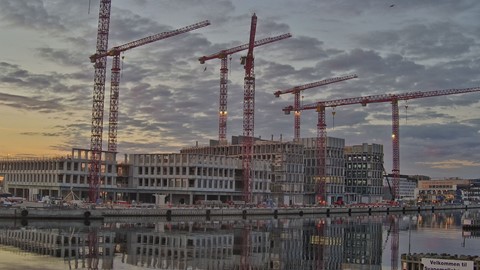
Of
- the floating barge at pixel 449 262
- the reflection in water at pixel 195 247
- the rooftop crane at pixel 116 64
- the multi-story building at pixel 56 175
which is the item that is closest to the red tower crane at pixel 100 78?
the rooftop crane at pixel 116 64

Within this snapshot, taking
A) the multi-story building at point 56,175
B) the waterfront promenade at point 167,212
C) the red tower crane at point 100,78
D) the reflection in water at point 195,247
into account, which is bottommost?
the reflection in water at point 195,247

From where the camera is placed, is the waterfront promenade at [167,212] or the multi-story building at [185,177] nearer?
the waterfront promenade at [167,212]

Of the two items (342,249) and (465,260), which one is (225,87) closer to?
(342,249)

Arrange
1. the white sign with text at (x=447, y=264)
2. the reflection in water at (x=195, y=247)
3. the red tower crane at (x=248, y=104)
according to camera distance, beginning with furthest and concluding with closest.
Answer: the red tower crane at (x=248, y=104)
the reflection in water at (x=195, y=247)
the white sign with text at (x=447, y=264)

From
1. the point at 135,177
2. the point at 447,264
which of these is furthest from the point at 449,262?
the point at 135,177

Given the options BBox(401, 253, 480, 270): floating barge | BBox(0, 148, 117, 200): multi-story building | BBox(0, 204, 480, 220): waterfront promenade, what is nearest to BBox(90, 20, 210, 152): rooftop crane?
BBox(0, 148, 117, 200): multi-story building

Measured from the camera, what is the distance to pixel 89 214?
346ft

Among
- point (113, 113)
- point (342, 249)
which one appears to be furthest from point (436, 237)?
point (113, 113)

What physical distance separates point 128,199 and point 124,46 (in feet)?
156

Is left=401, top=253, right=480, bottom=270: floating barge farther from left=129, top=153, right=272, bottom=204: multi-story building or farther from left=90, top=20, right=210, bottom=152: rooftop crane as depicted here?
left=129, top=153, right=272, bottom=204: multi-story building

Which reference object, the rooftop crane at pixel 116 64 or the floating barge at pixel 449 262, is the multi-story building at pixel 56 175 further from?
the floating barge at pixel 449 262

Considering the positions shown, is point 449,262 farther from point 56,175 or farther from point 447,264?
point 56,175

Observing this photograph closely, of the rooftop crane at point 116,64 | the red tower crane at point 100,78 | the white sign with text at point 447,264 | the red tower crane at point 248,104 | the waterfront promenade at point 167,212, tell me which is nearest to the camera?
the white sign with text at point 447,264

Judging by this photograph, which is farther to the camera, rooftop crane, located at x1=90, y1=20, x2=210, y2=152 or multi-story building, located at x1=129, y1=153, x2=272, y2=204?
multi-story building, located at x1=129, y1=153, x2=272, y2=204
